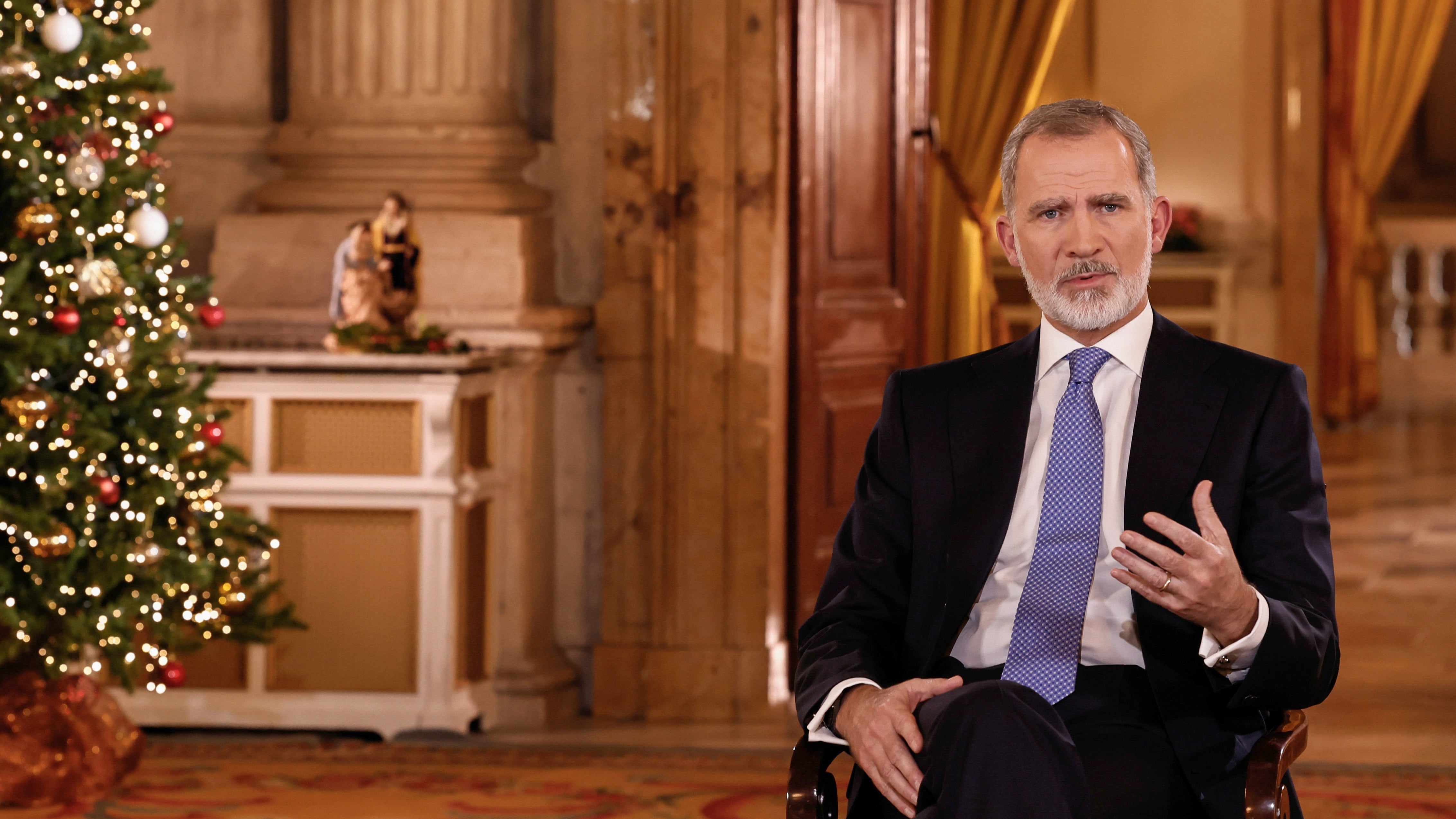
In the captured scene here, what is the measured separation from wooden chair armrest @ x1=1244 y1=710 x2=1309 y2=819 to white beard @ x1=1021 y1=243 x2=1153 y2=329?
0.52 meters

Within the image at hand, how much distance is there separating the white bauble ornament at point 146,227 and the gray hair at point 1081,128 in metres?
2.36

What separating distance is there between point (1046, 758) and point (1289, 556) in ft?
1.47

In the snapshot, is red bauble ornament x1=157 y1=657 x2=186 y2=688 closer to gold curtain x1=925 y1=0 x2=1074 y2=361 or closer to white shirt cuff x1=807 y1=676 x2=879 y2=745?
white shirt cuff x1=807 y1=676 x2=879 y2=745

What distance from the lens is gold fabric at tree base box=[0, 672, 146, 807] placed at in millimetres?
3809

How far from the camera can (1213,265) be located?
10.8m

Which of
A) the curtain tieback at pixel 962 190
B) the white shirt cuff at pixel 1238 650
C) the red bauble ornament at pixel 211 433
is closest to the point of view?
the white shirt cuff at pixel 1238 650

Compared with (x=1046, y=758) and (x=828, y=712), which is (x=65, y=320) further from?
(x=1046, y=758)

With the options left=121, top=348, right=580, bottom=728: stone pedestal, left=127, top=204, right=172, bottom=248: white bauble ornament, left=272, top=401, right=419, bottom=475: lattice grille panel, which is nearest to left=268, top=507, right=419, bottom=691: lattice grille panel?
left=121, top=348, right=580, bottom=728: stone pedestal

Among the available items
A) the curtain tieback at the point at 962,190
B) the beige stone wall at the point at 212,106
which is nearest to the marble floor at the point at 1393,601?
the curtain tieback at the point at 962,190

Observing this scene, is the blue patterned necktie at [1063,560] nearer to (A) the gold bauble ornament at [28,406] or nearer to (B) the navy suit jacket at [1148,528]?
(B) the navy suit jacket at [1148,528]

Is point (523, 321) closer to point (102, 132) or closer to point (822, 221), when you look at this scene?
point (822, 221)

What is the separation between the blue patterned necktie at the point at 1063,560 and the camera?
207 centimetres

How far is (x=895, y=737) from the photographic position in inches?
74.5

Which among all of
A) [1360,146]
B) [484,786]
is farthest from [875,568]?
[1360,146]
